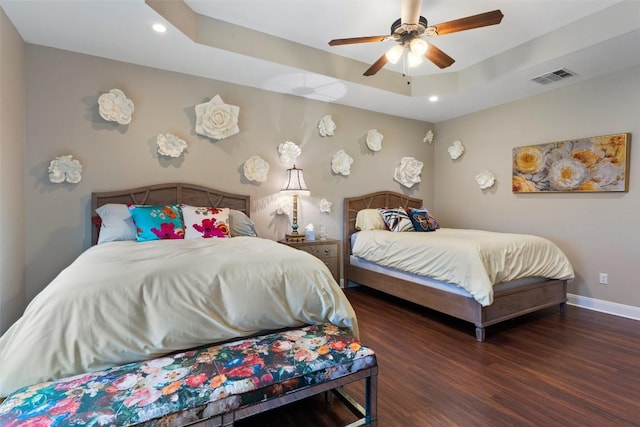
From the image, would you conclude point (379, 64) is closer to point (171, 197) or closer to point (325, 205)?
point (325, 205)

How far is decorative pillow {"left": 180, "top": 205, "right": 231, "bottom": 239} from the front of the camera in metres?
2.88

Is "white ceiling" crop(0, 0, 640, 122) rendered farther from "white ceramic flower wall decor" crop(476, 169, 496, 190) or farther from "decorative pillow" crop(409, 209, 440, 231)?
"decorative pillow" crop(409, 209, 440, 231)

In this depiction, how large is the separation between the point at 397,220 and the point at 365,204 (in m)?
0.70

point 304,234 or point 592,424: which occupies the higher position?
point 304,234

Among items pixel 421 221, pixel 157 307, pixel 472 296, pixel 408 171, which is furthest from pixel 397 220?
pixel 157 307

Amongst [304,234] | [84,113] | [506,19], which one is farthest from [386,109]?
[84,113]

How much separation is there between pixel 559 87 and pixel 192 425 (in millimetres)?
4695

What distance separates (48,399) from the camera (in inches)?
41.0

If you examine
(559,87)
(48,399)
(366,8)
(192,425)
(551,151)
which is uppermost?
(366,8)

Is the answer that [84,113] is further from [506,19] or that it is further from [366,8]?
[506,19]

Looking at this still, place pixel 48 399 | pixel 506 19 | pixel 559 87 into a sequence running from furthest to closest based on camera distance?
pixel 559 87 → pixel 506 19 → pixel 48 399

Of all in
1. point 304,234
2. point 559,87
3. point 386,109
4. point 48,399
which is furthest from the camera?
point 386,109

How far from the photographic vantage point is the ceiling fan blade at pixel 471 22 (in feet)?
6.74

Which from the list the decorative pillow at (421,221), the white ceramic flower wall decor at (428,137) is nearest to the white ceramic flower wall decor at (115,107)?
the decorative pillow at (421,221)
